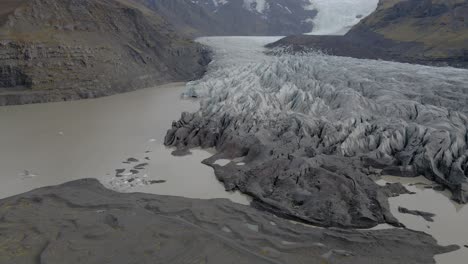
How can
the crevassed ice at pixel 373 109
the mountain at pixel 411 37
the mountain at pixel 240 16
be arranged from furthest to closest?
1. the mountain at pixel 240 16
2. the mountain at pixel 411 37
3. the crevassed ice at pixel 373 109

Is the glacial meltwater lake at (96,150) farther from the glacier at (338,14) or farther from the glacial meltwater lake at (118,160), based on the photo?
the glacier at (338,14)

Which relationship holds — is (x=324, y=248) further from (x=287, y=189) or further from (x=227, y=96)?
(x=227, y=96)

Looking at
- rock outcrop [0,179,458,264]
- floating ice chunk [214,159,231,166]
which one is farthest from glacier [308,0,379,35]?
rock outcrop [0,179,458,264]

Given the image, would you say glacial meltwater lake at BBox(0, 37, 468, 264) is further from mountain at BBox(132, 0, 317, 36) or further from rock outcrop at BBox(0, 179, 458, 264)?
mountain at BBox(132, 0, 317, 36)

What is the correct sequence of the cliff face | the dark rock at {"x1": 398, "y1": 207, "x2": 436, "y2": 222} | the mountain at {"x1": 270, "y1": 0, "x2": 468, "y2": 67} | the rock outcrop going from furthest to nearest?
1. the mountain at {"x1": 270, "y1": 0, "x2": 468, "y2": 67}
2. the cliff face
3. the dark rock at {"x1": 398, "y1": 207, "x2": 436, "y2": 222}
4. the rock outcrop

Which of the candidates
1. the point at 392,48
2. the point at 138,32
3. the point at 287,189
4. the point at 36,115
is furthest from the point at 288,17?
the point at 287,189

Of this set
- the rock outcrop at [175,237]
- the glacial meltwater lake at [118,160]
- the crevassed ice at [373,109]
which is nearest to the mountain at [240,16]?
the crevassed ice at [373,109]
